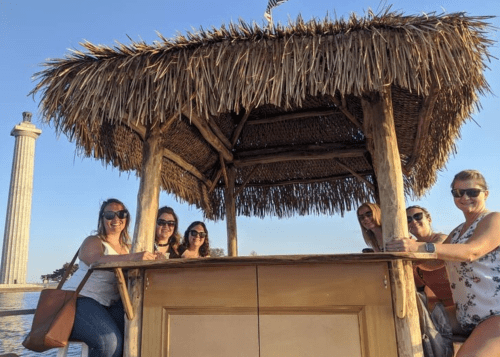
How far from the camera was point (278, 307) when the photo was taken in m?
2.52

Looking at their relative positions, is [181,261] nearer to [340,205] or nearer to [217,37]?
[217,37]

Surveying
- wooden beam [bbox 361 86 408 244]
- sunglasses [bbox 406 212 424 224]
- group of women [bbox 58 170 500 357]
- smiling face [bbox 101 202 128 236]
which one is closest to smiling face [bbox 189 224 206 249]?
group of women [bbox 58 170 500 357]

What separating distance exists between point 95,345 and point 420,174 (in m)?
4.60

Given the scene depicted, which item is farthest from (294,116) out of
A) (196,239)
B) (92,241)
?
(92,241)

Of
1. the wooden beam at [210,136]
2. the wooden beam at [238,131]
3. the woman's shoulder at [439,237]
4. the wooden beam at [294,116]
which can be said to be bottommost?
the woman's shoulder at [439,237]

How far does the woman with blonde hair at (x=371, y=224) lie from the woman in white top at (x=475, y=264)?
1274mm

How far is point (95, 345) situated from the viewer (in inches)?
105

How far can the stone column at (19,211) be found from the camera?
115ft

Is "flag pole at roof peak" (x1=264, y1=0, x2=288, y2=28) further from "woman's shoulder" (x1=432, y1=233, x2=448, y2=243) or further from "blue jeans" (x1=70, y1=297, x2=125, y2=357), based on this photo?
"blue jeans" (x1=70, y1=297, x2=125, y2=357)

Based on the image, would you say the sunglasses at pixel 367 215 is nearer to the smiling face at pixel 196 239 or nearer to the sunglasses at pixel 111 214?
the smiling face at pixel 196 239

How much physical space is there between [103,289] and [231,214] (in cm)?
330

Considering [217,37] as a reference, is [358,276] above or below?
below

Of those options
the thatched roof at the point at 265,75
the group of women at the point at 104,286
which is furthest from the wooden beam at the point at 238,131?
the group of women at the point at 104,286

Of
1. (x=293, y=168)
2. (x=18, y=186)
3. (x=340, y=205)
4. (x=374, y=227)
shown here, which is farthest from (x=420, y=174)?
(x=18, y=186)
